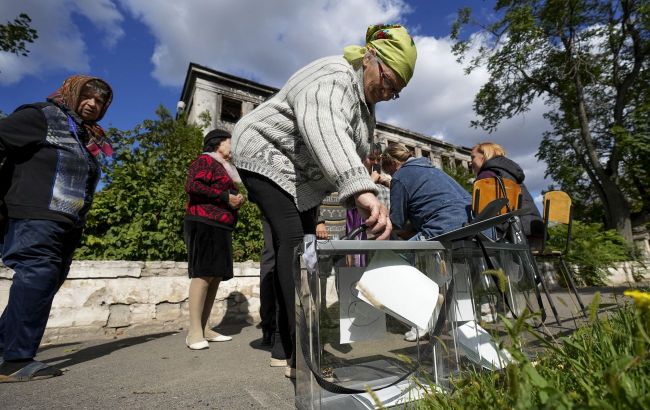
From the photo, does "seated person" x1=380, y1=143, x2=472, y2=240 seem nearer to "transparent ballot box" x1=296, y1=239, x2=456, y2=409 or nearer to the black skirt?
"transparent ballot box" x1=296, y1=239, x2=456, y2=409

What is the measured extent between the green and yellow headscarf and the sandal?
2285 millimetres

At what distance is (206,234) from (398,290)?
2067 millimetres

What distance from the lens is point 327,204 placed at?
6500mm

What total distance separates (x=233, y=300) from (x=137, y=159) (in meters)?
2.42

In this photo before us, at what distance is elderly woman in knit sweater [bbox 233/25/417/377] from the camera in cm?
148

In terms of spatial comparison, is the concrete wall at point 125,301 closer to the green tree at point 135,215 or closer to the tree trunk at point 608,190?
the green tree at point 135,215

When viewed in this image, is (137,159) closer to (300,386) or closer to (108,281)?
(108,281)

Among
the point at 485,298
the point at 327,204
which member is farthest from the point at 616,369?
the point at 327,204

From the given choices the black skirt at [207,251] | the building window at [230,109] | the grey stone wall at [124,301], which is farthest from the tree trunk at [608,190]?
the building window at [230,109]

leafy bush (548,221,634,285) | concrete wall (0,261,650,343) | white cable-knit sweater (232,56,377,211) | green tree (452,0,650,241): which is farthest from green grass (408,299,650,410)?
green tree (452,0,650,241)

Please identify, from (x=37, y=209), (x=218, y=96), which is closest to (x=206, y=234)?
(x=37, y=209)

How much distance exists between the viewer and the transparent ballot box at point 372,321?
104 centimetres

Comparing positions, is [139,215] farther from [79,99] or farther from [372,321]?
[372,321]

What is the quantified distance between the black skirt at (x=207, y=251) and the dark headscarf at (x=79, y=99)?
85 cm
